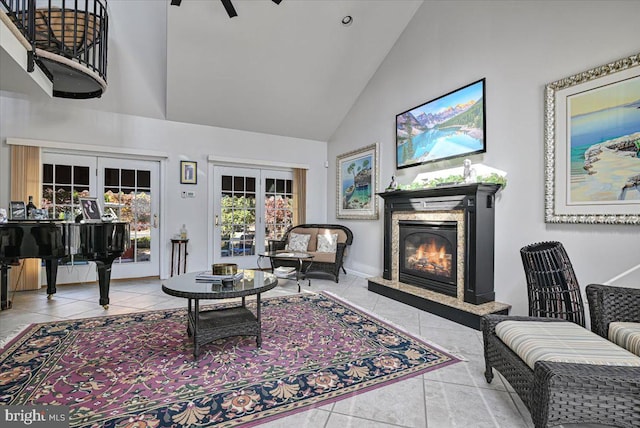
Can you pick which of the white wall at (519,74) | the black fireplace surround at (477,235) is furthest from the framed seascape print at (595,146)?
the black fireplace surround at (477,235)

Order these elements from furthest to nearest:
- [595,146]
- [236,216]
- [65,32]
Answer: [236,216] → [65,32] → [595,146]

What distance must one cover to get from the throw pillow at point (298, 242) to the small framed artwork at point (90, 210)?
3.00m

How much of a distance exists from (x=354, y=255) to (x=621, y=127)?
13.1 ft

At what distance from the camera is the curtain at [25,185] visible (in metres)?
4.32

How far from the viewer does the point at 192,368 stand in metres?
2.21

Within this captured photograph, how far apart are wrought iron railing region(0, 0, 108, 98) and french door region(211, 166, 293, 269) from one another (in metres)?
2.53

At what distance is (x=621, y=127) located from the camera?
2.45 metres

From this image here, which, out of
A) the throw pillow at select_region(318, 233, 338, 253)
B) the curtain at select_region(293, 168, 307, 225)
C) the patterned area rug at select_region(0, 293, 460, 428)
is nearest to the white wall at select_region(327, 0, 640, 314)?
the patterned area rug at select_region(0, 293, 460, 428)

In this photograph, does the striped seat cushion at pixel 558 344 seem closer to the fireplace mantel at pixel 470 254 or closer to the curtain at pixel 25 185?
the fireplace mantel at pixel 470 254

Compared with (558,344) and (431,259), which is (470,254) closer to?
(431,259)

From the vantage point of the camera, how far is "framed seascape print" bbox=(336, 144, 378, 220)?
5.29 meters

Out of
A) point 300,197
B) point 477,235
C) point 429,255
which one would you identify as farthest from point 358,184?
point 477,235

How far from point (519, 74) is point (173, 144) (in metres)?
5.06

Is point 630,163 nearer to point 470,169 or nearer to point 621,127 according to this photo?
point 621,127
